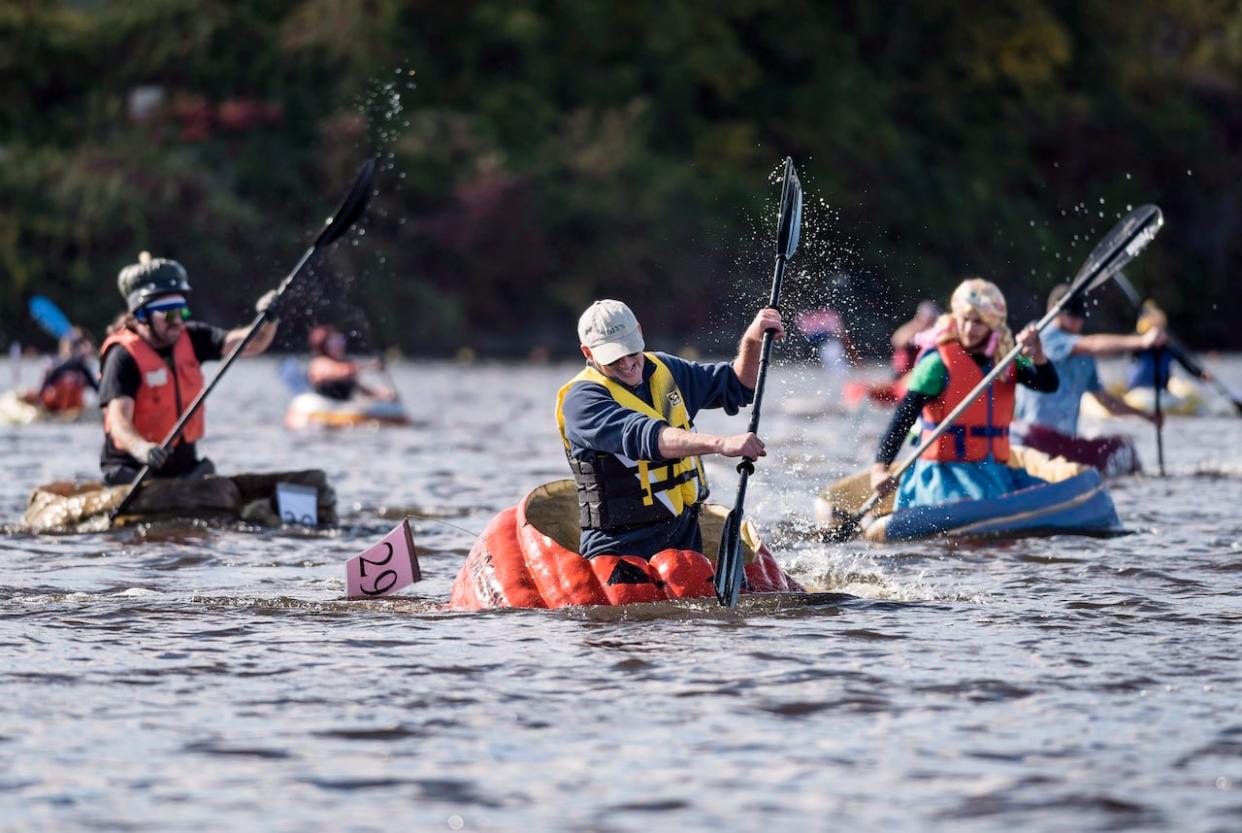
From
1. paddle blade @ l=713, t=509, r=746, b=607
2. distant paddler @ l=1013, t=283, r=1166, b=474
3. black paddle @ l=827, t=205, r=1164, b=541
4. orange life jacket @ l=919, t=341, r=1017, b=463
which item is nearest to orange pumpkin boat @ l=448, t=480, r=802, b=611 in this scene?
paddle blade @ l=713, t=509, r=746, b=607

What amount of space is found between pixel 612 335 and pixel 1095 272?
12.1 feet

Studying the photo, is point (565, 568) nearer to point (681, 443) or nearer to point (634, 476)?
point (634, 476)

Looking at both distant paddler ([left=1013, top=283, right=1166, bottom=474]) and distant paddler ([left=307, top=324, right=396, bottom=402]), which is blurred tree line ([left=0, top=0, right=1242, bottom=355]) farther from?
distant paddler ([left=1013, top=283, right=1166, bottom=474])

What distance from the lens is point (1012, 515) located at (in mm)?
10844

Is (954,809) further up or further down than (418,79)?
further down

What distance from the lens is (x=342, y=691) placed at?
6676mm

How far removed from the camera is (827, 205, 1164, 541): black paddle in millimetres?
10133

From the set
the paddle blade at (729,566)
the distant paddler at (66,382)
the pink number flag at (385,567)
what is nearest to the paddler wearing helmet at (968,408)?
the paddle blade at (729,566)

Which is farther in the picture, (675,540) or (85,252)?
(85,252)

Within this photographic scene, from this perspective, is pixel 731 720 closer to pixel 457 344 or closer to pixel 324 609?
pixel 324 609

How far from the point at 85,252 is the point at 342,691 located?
33890mm

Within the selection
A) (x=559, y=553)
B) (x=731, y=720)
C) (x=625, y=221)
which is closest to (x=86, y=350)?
(x=559, y=553)

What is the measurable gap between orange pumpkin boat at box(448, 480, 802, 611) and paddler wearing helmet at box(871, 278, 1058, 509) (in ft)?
6.48

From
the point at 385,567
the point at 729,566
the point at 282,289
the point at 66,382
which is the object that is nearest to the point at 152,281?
the point at 282,289
